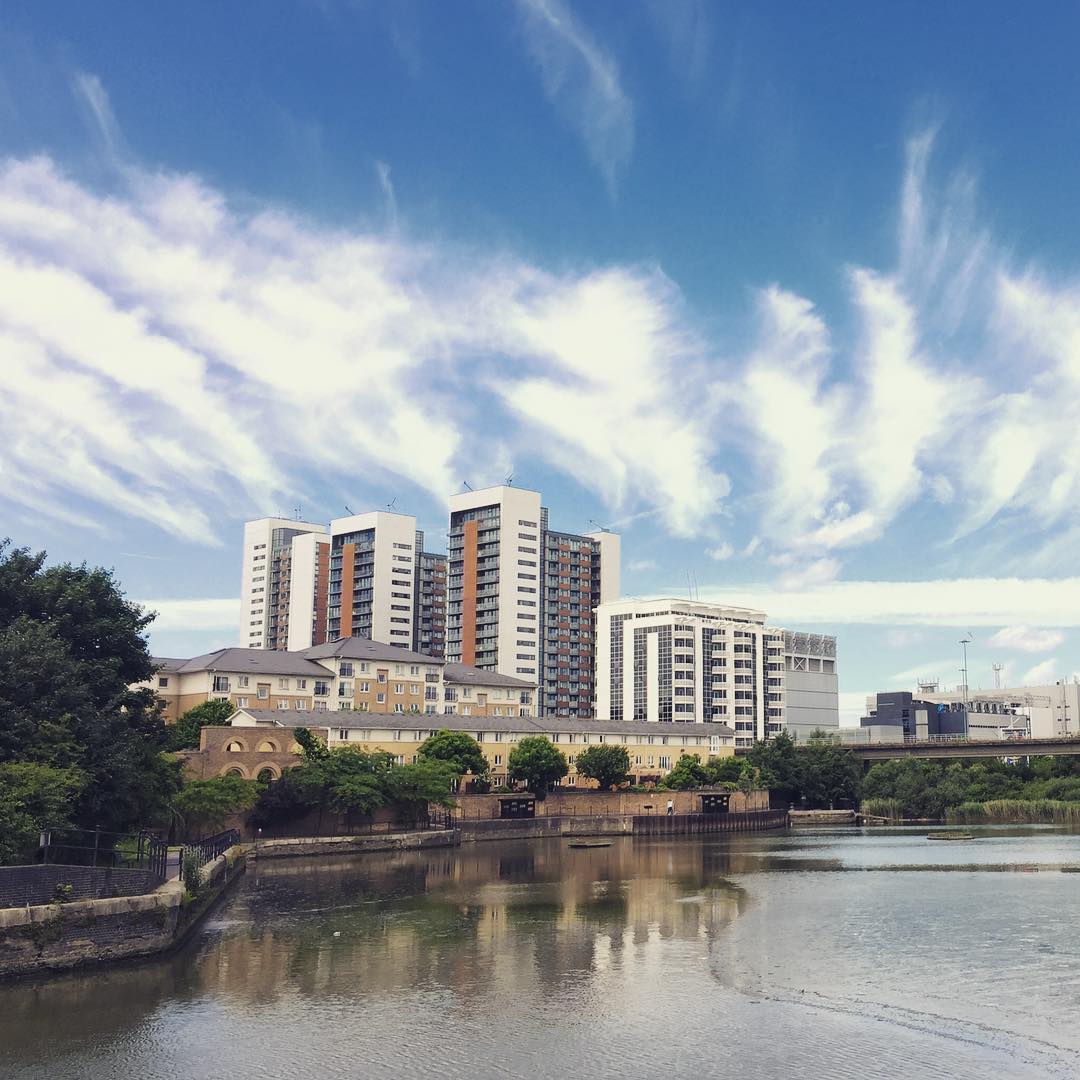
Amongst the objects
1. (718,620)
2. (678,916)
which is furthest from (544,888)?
(718,620)

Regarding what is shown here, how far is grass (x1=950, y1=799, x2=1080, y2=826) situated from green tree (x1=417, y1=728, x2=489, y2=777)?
57.0m

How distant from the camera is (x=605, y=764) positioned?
129m

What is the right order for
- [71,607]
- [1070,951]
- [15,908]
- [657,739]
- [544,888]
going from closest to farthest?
[15,908], [1070,951], [71,607], [544,888], [657,739]

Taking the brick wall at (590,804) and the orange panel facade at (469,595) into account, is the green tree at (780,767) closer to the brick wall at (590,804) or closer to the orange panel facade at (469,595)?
the brick wall at (590,804)

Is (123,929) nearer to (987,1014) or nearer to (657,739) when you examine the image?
(987,1014)

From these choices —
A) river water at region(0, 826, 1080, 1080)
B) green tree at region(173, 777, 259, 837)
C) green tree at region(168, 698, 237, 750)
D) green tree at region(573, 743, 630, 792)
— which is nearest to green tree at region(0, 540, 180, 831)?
river water at region(0, 826, 1080, 1080)

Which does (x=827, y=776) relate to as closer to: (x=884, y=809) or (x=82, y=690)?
(x=884, y=809)

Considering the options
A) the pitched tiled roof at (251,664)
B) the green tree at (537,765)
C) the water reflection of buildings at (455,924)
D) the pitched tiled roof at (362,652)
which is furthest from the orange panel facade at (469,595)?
the water reflection of buildings at (455,924)

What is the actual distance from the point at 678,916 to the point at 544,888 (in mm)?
15341

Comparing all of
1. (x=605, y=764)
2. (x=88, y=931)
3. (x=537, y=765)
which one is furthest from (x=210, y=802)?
(x=605, y=764)

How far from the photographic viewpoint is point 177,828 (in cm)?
7906

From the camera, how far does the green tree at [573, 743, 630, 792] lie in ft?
422

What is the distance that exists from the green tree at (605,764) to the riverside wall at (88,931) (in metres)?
86.7

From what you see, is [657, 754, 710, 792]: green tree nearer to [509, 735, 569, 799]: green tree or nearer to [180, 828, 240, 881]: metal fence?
[509, 735, 569, 799]: green tree
